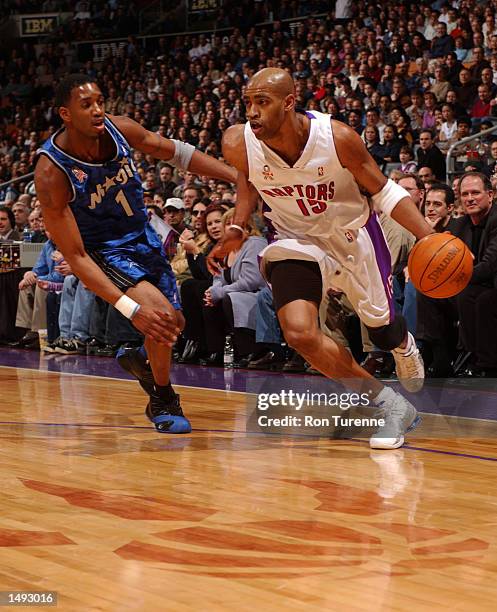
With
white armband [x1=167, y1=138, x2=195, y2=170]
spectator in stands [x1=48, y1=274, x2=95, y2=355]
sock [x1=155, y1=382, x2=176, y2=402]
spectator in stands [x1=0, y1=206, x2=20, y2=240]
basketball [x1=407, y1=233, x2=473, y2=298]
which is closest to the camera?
basketball [x1=407, y1=233, x2=473, y2=298]

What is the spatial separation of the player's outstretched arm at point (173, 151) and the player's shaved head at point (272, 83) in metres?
0.80

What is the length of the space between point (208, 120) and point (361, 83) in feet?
8.93

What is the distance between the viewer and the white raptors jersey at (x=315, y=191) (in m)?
4.36

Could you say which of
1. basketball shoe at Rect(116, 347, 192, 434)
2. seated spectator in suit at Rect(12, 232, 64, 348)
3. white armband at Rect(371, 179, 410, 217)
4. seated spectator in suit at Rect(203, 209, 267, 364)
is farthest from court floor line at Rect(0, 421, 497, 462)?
seated spectator in suit at Rect(12, 232, 64, 348)

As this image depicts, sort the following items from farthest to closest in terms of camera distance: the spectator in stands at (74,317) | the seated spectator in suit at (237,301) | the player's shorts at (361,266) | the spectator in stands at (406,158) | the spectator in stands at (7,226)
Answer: the spectator in stands at (7,226), the spectator in stands at (406,158), the spectator in stands at (74,317), the seated spectator in suit at (237,301), the player's shorts at (361,266)

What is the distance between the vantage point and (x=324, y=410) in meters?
5.40

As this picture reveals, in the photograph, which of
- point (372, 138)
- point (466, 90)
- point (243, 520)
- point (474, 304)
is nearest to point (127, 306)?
point (243, 520)

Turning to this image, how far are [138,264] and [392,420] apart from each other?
146 centimetres

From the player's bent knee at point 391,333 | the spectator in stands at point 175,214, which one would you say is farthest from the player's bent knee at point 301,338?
the spectator in stands at point 175,214

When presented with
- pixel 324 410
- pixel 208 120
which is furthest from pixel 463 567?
pixel 208 120

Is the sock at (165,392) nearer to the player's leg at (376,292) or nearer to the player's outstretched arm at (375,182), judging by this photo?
the player's leg at (376,292)

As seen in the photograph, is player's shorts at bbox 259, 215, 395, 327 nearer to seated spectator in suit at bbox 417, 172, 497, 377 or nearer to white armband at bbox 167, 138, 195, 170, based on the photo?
white armband at bbox 167, 138, 195, 170

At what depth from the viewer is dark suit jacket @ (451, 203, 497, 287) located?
6.48 metres

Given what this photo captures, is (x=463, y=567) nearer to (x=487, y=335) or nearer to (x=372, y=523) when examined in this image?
(x=372, y=523)
